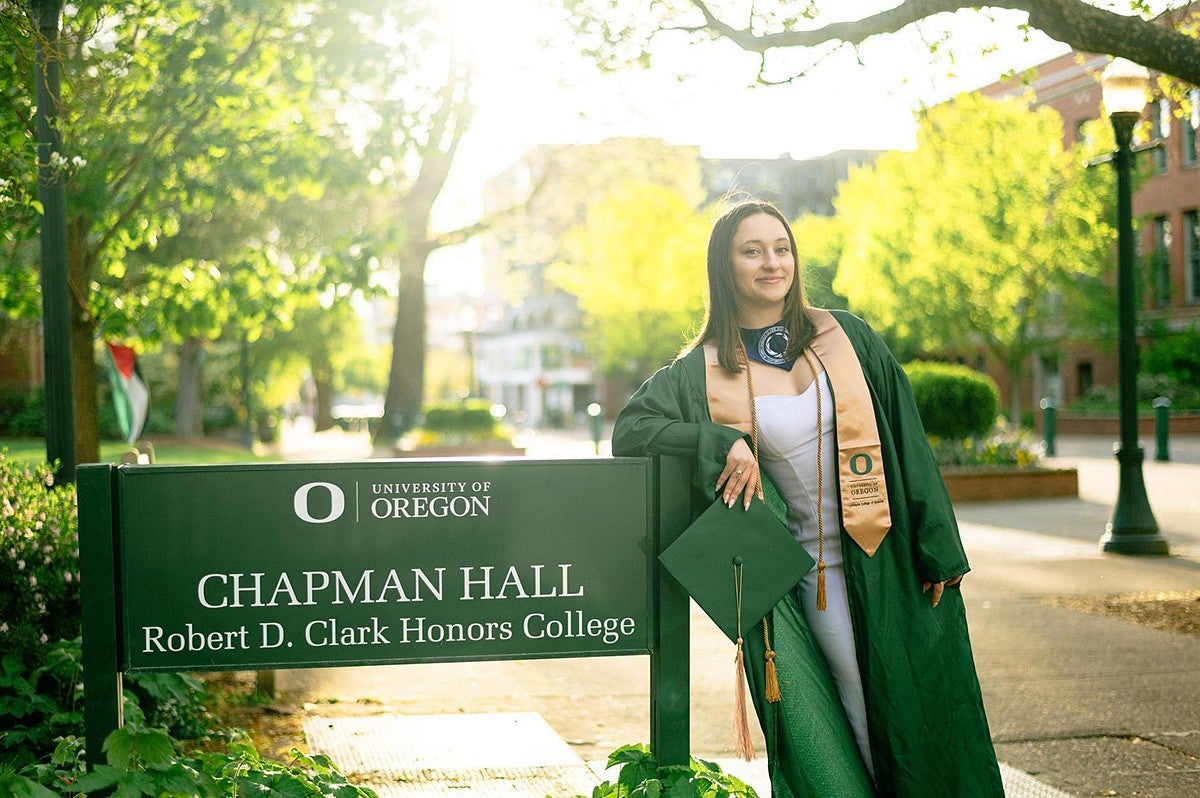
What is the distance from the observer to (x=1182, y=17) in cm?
885

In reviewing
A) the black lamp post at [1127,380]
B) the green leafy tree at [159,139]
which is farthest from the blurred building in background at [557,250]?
the green leafy tree at [159,139]

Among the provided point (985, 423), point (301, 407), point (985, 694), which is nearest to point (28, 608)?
point (985, 694)

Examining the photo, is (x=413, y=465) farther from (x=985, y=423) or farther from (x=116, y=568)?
(x=985, y=423)

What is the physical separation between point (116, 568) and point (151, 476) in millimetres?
250

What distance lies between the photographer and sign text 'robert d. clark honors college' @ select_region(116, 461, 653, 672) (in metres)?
3.27

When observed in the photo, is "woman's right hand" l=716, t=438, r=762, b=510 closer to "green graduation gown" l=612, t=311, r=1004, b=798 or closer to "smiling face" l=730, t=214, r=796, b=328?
"green graduation gown" l=612, t=311, r=1004, b=798

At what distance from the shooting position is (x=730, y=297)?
361 cm

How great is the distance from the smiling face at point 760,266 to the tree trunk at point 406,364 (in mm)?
26045

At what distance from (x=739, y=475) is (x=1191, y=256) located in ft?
139

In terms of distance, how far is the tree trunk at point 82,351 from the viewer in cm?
863

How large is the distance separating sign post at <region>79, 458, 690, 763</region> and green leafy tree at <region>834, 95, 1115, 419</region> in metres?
28.2

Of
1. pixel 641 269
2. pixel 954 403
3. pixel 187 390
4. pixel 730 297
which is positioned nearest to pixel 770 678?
pixel 730 297

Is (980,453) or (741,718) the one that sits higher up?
(741,718)

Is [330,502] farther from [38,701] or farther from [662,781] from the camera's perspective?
[38,701]
